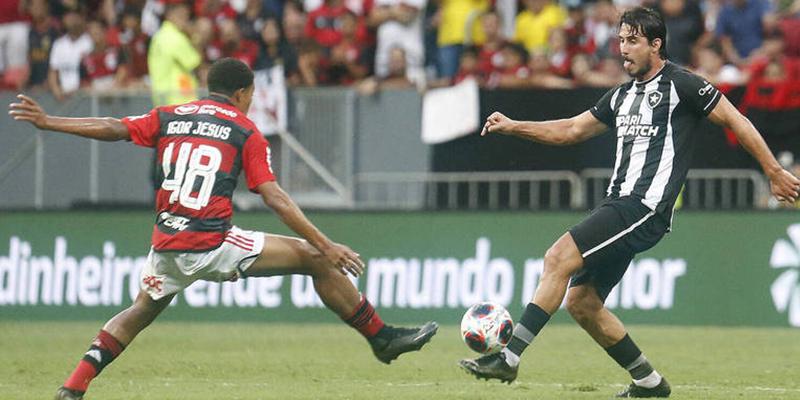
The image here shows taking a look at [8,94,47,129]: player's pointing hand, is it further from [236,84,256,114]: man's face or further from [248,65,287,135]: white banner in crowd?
[248,65,287,135]: white banner in crowd

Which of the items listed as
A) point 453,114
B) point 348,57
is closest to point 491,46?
point 453,114

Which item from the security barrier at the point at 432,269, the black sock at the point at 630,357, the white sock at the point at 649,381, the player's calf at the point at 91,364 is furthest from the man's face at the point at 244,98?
the security barrier at the point at 432,269

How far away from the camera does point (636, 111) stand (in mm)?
9570

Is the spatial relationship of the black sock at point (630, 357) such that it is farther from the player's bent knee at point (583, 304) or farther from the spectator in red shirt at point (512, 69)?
the spectator in red shirt at point (512, 69)

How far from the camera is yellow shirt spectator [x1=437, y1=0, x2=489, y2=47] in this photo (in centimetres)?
1938

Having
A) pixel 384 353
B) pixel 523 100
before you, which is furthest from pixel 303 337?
pixel 384 353

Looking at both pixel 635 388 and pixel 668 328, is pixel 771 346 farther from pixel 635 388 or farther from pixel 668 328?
pixel 635 388

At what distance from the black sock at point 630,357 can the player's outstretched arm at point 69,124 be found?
3.39 metres

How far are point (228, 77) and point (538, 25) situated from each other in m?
10.3

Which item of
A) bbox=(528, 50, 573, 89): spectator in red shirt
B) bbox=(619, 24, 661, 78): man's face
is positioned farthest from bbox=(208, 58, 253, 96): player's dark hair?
bbox=(528, 50, 573, 89): spectator in red shirt

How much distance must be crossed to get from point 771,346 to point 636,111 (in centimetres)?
517

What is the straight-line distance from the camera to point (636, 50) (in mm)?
9469

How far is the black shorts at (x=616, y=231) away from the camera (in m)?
9.27

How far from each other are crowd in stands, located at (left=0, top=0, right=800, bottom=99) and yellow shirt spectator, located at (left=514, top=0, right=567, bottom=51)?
0.01m
